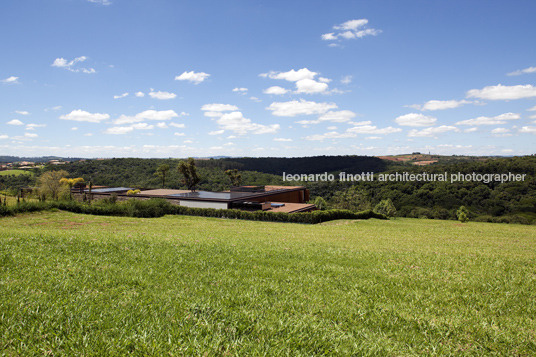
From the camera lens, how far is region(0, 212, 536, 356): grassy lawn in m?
3.46

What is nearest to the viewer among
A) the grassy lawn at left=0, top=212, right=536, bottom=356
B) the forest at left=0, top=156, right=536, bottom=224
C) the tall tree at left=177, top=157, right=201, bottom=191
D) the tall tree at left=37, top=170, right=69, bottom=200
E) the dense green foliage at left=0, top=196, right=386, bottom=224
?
the grassy lawn at left=0, top=212, right=536, bottom=356

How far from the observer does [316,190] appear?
293ft

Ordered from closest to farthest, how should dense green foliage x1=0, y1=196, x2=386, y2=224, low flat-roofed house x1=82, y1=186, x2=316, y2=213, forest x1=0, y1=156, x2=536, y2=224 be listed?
dense green foliage x1=0, y1=196, x2=386, y2=224
low flat-roofed house x1=82, y1=186, x2=316, y2=213
forest x1=0, y1=156, x2=536, y2=224

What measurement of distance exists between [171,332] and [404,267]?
23.6 feet

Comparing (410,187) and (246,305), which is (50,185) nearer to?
(246,305)

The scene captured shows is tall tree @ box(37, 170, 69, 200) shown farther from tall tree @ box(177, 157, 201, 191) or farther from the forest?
tall tree @ box(177, 157, 201, 191)

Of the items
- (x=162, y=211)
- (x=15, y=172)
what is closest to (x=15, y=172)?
(x=15, y=172)

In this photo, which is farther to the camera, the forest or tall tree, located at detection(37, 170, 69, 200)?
the forest

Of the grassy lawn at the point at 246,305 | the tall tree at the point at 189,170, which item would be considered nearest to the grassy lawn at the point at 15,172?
Answer: the tall tree at the point at 189,170

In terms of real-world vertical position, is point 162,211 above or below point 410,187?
below

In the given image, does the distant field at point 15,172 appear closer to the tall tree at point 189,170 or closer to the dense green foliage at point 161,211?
→ the tall tree at point 189,170

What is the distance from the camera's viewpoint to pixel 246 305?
4680 millimetres

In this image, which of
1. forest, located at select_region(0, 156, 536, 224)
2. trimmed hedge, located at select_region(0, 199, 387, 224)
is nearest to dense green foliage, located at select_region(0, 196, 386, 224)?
trimmed hedge, located at select_region(0, 199, 387, 224)

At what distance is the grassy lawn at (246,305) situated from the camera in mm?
3455
